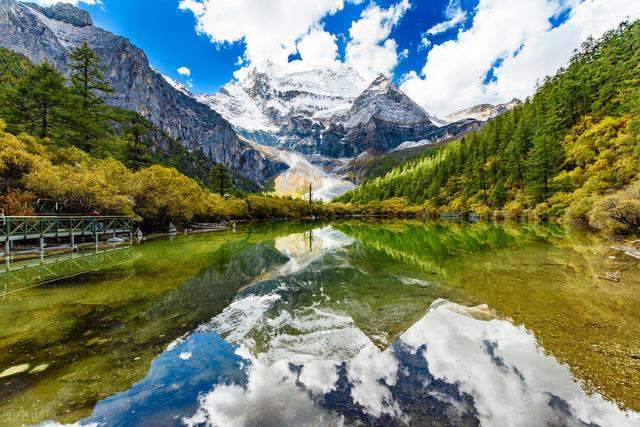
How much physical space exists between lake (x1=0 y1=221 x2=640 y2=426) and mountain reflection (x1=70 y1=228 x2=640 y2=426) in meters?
0.04

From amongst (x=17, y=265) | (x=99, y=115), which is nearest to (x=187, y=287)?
(x=17, y=265)

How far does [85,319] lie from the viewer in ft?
31.0

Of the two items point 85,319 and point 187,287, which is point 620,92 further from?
point 85,319

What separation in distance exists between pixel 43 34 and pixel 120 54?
119 feet

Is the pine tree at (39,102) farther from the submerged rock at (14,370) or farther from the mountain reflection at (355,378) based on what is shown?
the mountain reflection at (355,378)

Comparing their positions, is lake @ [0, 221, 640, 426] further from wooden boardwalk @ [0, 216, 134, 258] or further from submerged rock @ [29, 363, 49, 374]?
wooden boardwalk @ [0, 216, 134, 258]

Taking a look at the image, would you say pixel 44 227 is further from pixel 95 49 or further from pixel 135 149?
pixel 95 49

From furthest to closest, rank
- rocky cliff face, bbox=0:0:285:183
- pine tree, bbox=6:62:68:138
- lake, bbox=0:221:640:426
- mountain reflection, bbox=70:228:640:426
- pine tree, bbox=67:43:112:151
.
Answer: rocky cliff face, bbox=0:0:285:183, pine tree, bbox=67:43:112:151, pine tree, bbox=6:62:68:138, lake, bbox=0:221:640:426, mountain reflection, bbox=70:228:640:426

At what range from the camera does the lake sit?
5.29 metres

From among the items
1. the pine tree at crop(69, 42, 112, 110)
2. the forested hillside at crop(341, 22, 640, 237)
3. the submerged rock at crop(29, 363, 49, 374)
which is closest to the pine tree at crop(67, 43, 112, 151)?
the pine tree at crop(69, 42, 112, 110)

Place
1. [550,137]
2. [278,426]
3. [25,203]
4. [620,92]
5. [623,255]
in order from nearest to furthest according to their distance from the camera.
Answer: [278,426] → [623,255] → [25,203] → [620,92] → [550,137]

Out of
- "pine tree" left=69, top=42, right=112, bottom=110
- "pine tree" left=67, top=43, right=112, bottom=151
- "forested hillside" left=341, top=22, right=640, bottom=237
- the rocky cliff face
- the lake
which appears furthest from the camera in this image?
the rocky cliff face

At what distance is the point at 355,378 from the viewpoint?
6465mm

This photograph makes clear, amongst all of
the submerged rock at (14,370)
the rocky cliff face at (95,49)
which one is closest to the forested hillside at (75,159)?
the submerged rock at (14,370)
